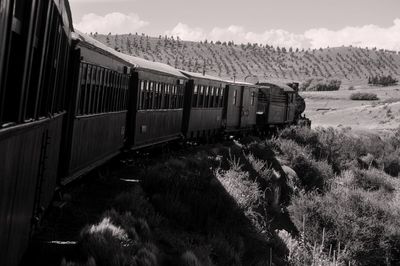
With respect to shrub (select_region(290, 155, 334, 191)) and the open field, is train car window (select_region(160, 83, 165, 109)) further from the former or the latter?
the open field

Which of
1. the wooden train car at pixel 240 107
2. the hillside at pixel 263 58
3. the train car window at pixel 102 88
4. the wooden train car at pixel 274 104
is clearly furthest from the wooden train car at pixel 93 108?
the hillside at pixel 263 58

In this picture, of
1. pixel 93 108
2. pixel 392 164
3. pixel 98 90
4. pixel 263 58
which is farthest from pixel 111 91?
pixel 263 58

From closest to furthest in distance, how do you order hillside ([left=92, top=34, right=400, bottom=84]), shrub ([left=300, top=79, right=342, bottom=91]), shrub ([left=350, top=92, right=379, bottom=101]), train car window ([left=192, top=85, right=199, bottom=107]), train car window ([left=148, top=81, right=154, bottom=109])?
train car window ([left=148, top=81, right=154, bottom=109])
train car window ([left=192, top=85, right=199, bottom=107])
shrub ([left=350, top=92, right=379, bottom=101])
shrub ([left=300, top=79, right=342, bottom=91])
hillside ([left=92, top=34, right=400, bottom=84])

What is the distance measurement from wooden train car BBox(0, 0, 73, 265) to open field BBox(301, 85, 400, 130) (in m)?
48.4

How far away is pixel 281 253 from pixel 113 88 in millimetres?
5222

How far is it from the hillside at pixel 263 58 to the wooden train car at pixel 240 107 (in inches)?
2883

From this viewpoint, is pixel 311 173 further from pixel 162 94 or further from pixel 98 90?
pixel 98 90

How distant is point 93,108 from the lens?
1068cm

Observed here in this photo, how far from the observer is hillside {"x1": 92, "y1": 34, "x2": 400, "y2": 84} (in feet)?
374

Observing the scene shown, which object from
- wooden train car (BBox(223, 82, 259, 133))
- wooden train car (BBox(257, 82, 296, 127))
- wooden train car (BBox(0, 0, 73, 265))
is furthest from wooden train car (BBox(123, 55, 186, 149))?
wooden train car (BBox(257, 82, 296, 127))

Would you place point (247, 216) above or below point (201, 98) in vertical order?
below

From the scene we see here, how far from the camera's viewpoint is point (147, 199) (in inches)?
468

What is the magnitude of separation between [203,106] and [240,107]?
566 cm

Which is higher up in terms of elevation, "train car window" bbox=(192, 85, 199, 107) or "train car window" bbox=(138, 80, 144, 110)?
"train car window" bbox=(192, 85, 199, 107)
